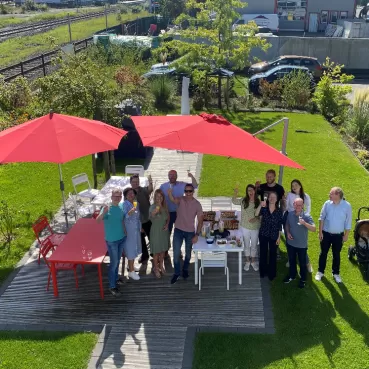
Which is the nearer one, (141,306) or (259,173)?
(141,306)

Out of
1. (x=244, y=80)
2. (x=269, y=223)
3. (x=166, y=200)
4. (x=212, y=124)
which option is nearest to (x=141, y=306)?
(x=166, y=200)

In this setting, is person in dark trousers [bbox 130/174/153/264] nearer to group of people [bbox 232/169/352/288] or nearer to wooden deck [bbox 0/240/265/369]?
wooden deck [bbox 0/240/265/369]

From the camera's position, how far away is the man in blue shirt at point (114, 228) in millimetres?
6992

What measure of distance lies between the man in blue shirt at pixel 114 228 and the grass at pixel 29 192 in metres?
2.34

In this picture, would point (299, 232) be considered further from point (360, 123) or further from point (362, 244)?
point (360, 123)

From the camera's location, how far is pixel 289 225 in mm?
7242

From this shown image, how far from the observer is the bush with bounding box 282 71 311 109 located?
19.2 meters

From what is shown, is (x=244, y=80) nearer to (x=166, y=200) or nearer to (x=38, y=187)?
(x=38, y=187)

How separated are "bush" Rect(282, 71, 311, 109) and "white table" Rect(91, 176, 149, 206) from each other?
11.3m

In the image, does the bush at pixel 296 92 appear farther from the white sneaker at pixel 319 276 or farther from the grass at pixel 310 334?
the white sneaker at pixel 319 276

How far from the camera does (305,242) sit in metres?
7.27

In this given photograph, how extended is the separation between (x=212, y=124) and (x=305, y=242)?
8.32 feet

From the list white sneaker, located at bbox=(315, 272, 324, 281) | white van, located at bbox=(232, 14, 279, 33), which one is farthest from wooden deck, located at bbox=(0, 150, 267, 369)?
white van, located at bbox=(232, 14, 279, 33)

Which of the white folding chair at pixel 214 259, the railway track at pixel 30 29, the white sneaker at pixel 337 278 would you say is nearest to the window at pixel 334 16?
the railway track at pixel 30 29
